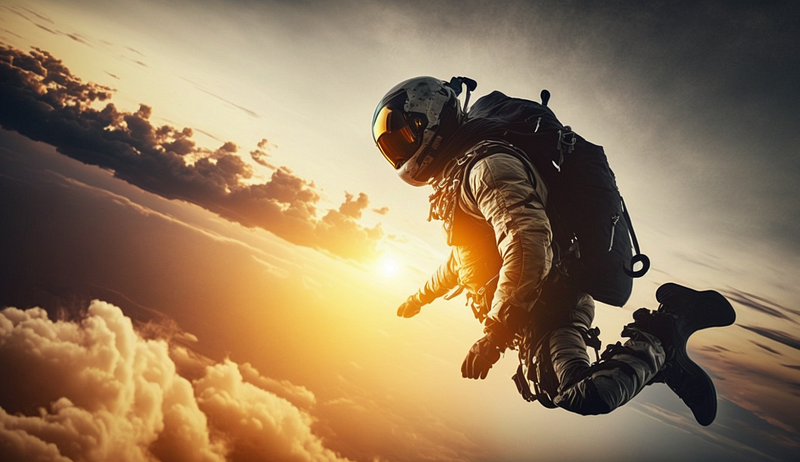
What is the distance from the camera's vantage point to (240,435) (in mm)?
160000

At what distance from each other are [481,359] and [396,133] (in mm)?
2389

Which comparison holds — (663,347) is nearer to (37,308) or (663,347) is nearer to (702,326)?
(702,326)

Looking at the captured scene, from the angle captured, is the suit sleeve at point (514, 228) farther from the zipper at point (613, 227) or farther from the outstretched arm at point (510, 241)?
the zipper at point (613, 227)

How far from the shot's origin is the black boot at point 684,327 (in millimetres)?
2547

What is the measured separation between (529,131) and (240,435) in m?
207

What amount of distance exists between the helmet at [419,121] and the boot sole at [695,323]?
7.91 feet

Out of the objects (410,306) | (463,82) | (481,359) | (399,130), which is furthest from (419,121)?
(410,306)

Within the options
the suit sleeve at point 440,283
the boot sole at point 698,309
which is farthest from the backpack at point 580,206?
the suit sleeve at point 440,283

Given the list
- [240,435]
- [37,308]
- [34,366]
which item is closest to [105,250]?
[37,308]

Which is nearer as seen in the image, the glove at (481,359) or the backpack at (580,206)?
the glove at (481,359)

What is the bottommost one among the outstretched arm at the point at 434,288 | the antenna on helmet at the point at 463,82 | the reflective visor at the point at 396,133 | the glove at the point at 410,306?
the glove at the point at 410,306

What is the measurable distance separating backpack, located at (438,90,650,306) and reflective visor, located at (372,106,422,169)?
0.92 meters

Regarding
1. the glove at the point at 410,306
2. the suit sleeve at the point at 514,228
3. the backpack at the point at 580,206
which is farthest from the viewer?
the glove at the point at 410,306

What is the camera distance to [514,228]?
217 centimetres
